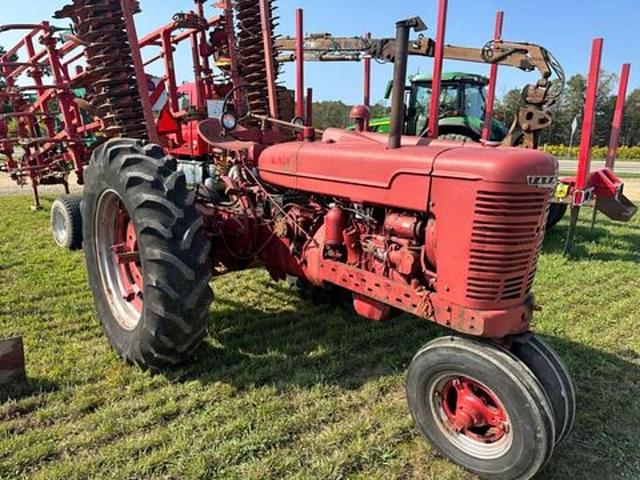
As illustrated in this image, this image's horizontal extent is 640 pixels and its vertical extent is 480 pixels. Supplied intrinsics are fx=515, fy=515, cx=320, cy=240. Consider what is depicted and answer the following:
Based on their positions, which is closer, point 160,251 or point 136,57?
point 160,251

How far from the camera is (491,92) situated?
23.6 ft

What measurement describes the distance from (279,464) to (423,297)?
1.03 metres

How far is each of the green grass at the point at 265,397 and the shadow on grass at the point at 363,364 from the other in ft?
0.03

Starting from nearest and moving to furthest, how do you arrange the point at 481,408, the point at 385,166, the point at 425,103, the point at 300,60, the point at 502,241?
the point at 502,241
the point at 481,408
the point at 385,166
the point at 300,60
the point at 425,103

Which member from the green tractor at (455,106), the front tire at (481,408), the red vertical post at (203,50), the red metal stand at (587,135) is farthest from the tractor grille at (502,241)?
the green tractor at (455,106)

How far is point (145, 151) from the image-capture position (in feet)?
10.1

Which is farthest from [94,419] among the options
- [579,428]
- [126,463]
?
[579,428]

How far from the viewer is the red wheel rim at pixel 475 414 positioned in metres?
2.31

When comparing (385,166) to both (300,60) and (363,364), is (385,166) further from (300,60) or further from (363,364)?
(300,60)

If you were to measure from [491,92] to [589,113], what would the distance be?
60.0 inches

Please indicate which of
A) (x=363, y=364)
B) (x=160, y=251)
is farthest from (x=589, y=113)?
(x=160, y=251)

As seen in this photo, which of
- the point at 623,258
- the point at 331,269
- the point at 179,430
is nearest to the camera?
the point at 179,430

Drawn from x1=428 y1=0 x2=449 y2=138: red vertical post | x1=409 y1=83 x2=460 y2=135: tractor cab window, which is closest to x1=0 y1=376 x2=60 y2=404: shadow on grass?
x1=428 y1=0 x2=449 y2=138: red vertical post

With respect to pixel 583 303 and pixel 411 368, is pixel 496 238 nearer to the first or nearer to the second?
pixel 411 368
